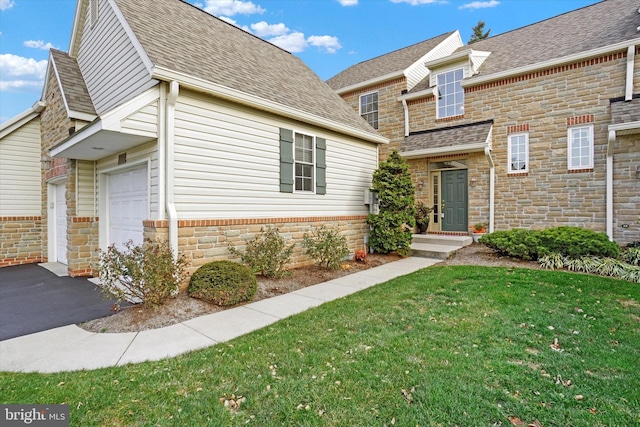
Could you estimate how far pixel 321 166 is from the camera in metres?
8.37

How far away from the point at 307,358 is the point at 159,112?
4.60 metres

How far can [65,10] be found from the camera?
975cm

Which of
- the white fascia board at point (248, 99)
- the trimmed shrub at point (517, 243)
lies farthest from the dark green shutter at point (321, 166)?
the trimmed shrub at point (517, 243)

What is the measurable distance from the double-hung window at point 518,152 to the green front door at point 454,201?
1.43m

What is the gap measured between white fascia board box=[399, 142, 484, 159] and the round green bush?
A: 7917 mm

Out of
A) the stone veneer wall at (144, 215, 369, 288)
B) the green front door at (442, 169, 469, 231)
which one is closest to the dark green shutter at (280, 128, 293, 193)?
the stone veneer wall at (144, 215, 369, 288)

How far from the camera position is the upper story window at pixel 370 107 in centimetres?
1348

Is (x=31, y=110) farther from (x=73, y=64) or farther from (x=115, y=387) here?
(x=115, y=387)

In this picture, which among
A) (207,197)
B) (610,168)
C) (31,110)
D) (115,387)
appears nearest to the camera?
(115,387)

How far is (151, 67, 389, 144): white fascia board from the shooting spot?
17.2ft

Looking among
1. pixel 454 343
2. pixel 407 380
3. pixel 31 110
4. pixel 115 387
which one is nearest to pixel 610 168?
pixel 454 343

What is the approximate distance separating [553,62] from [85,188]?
42.4ft

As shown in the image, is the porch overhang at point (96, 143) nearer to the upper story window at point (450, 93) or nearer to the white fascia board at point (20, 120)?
the white fascia board at point (20, 120)

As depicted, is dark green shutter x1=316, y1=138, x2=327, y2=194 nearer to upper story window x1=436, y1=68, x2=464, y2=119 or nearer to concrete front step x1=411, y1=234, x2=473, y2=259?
concrete front step x1=411, y1=234, x2=473, y2=259
